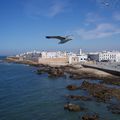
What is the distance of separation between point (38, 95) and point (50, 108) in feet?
24.9

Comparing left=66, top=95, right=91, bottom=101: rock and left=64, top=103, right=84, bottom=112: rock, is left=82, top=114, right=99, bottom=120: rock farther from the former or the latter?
left=66, top=95, right=91, bottom=101: rock

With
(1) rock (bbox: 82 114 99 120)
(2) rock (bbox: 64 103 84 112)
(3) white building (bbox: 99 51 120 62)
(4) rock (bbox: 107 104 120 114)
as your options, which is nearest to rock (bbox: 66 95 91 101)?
(4) rock (bbox: 107 104 120 114)

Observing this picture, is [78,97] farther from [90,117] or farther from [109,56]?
[109,56]

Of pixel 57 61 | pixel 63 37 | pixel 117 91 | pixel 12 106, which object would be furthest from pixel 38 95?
pixel 57 61

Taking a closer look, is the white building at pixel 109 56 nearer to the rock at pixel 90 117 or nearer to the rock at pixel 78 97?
the rock at pixel 78 97

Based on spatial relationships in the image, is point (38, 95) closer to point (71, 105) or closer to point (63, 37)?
point (71, 105)

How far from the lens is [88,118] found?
78.5 feet

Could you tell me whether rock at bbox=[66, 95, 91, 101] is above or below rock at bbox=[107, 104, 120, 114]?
above

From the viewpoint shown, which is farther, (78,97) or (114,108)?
(78,97)

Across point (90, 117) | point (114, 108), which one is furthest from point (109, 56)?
point (90, 117)

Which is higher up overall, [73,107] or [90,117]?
[73,107]

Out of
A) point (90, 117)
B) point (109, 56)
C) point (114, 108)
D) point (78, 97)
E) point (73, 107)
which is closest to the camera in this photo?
point (90, 117)

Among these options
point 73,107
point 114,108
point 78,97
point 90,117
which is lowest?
point 90,117

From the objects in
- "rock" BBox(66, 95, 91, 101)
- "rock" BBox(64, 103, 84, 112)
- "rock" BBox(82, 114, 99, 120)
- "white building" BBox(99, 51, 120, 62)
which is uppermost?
"white building" BBox(99, 51, 120, 62)
